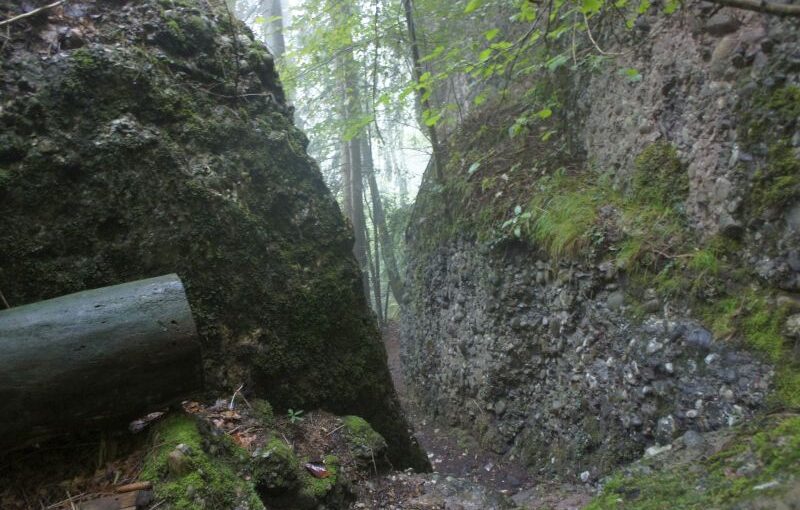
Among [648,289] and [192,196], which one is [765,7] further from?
[192,196]

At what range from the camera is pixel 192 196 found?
3.47 metres

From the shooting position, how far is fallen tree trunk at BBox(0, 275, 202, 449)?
220cm

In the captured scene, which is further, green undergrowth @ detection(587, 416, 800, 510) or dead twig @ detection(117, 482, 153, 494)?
dead twig @ detection(117, 482, 153, 494)

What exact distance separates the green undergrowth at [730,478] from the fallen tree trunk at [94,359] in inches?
93.3

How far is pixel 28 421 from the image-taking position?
2.22m

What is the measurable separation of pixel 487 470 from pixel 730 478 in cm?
363

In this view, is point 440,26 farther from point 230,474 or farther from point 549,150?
point 230,474

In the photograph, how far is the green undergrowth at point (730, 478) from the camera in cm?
200

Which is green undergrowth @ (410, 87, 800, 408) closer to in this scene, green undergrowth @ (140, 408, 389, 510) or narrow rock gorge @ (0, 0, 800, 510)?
narrow rock gorge @ (0, 0, 800, 510)

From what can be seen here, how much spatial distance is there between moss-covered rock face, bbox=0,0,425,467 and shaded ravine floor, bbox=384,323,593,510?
1111mm

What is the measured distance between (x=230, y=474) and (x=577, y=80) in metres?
5.67

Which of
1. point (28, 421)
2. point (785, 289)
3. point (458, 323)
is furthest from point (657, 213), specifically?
point (28, 421)

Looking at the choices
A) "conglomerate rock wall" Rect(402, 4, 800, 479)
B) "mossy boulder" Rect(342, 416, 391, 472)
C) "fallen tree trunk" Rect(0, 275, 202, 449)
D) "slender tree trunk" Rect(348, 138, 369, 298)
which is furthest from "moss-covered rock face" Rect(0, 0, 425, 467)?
"slender tree trunk" Rect(348, 138, 369, 298)

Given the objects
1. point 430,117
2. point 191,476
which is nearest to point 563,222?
point 430,117
